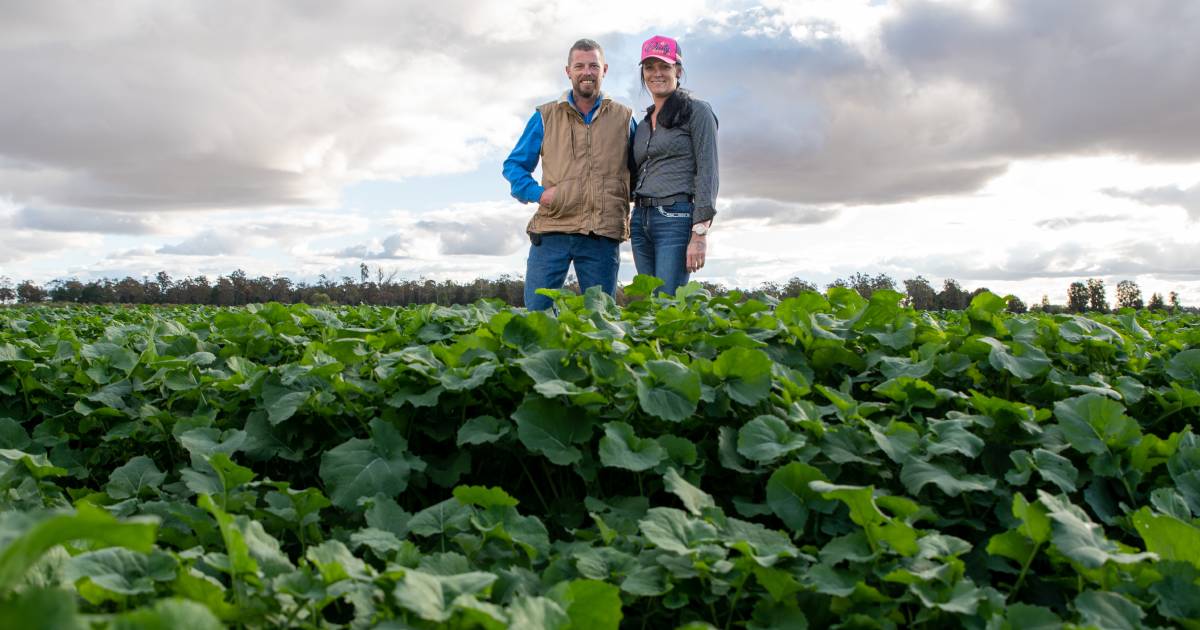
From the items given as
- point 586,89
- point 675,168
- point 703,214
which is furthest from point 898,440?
point 586,89

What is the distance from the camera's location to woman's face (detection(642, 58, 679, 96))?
18.8 feet

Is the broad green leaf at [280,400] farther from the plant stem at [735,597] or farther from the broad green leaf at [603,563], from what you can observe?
the plant stem at [735,597]

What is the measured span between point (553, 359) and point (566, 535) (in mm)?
547

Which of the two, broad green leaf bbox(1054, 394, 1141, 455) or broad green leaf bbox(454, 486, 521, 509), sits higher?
broad green leaf bbox(1054, 394, 1141, 455)

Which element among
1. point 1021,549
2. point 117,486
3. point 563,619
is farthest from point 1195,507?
point 117,486

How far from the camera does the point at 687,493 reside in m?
2.30

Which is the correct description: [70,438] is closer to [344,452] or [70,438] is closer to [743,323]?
[344,452]

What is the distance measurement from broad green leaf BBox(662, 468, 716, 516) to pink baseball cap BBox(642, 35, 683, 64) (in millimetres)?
3947

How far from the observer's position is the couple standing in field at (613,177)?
574 cm

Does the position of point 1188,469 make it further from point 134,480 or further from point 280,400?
point 134,480

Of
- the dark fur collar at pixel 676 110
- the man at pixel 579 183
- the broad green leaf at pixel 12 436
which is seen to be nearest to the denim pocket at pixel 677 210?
the man at pixel 579 183

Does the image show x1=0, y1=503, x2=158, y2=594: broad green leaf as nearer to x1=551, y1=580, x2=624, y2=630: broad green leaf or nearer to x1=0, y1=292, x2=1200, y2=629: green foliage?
x1=0, y1=292, x2=1200, y2=629: green foliage

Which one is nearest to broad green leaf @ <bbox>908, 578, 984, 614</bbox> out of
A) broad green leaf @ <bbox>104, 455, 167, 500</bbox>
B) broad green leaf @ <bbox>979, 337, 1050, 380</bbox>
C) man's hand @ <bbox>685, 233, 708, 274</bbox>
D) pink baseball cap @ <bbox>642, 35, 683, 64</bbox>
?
broad green leaf @ <bbox>979, 337, 1050, 380</bbox>

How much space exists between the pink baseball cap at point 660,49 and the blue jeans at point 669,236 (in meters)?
0.96
